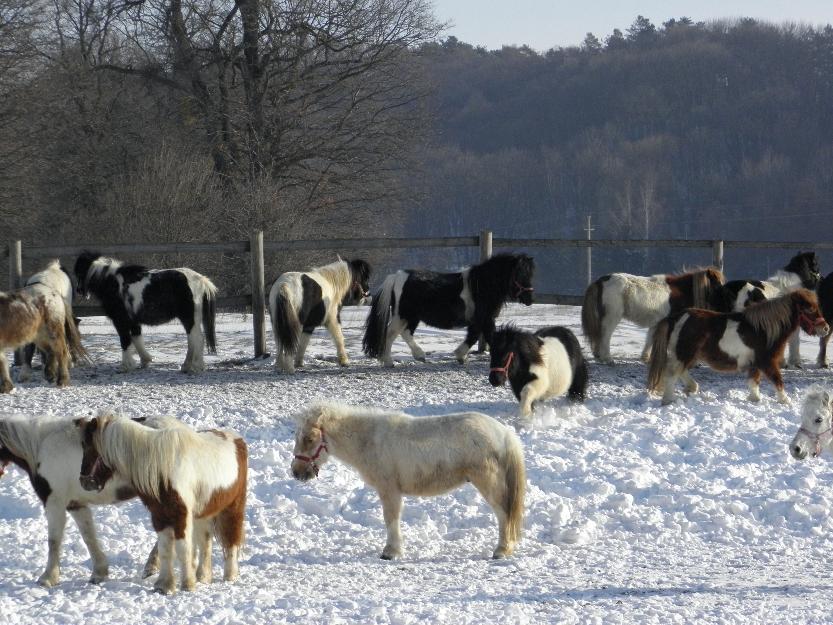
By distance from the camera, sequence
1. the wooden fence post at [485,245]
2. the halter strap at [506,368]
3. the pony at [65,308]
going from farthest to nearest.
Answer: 1. the wooden fence post at [485,245]
2. the pony at [65,308]
3. the halter strap at [506,368]

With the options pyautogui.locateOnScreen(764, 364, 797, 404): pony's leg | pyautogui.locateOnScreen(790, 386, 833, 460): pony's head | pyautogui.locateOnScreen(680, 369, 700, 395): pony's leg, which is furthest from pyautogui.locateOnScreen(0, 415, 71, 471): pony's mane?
pyautogui.locateOnScreen(764, 364, 797, 404): pony's leg

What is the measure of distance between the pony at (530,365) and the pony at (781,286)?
329cm

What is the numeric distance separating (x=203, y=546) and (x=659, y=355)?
6.06 metres

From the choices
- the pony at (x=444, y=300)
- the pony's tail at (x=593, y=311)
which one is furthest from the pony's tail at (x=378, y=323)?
the pony's tail at (x=593, y=311)

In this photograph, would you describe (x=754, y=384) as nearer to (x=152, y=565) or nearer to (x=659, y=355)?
(x=659, y=355)

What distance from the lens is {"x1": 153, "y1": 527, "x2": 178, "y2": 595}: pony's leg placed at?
552 centimetres

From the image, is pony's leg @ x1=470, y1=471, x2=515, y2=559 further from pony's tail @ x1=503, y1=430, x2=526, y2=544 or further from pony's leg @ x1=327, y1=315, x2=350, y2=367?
pony's leg @ x1=327, y1=315, x2=350, y2=367

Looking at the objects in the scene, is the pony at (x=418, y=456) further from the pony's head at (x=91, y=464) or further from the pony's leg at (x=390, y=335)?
the pony's leg at (x=390, y=335)

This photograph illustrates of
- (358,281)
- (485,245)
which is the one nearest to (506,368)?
(358,281)

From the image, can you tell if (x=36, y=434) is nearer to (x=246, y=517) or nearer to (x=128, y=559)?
(x=128, y=559)

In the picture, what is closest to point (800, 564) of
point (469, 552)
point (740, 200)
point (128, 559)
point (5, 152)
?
point (469, 552)

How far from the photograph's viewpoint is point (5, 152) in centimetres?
2233

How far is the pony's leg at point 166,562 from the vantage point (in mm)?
5516

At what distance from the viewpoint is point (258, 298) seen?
1268cm
